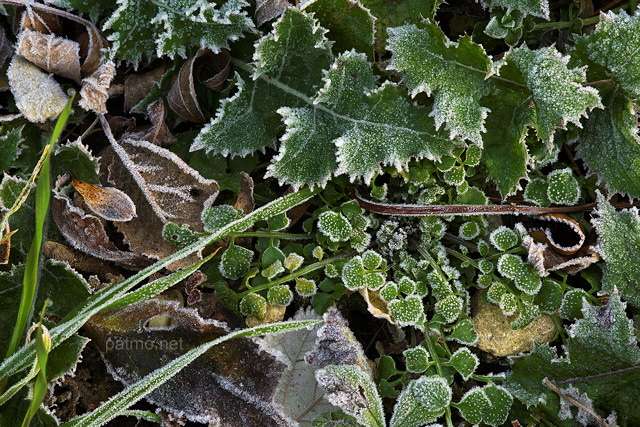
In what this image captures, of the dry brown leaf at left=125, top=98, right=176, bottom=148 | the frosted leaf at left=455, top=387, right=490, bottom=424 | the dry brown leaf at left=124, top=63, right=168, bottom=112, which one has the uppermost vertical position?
the dry brown leaf at left=124, top=63, right=168, bottom=112

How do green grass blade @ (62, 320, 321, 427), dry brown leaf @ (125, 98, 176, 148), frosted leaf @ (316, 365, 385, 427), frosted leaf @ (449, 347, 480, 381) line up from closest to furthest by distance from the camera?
green grass blade @ (62, 320, 321, 427) → frosted leaf @ (316, 365, 385, 427) → frosted leaf @ (449, 347, 480, 381) → dry brown leaf @ (125, 98, 176, 148)

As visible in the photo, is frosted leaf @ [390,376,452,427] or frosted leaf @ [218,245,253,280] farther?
frosted leaf @ [218,245,253,280]

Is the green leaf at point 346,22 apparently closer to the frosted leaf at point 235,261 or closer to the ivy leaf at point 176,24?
the ivy leaf at point 176,24

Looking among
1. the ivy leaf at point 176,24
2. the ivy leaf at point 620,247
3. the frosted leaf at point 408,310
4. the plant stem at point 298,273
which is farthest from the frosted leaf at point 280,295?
the ivy leaf at point 620,247

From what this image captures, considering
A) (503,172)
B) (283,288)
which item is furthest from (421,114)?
(283,288)

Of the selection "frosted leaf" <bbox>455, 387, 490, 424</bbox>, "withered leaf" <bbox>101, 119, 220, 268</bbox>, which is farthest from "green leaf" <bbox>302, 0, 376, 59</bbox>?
"frosted leaf" <bbox>455, 387, 490, 424</bbox>

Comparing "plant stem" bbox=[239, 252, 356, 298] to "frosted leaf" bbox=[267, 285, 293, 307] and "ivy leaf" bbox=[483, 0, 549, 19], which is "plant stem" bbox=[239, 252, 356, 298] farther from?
"ivy leaf" bbox=[483, 0, 549, 19]

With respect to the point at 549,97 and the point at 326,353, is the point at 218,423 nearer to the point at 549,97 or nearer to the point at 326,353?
the point at 326,353
